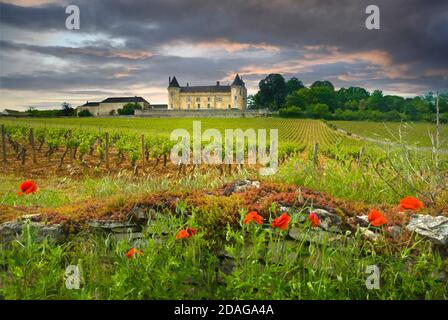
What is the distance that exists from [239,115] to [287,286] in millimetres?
13245

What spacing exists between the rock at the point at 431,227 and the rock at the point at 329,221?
27.1 inches

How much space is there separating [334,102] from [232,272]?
12628 millimetres

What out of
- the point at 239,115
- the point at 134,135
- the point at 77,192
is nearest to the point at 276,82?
the point at 239,115

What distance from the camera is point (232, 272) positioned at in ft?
9.75

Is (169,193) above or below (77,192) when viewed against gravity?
above

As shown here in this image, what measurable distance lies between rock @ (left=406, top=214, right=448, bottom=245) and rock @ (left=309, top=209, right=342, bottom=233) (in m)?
0.69

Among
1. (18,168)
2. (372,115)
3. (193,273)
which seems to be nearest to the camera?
(193,273)

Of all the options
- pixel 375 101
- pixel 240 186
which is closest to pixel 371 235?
pixel 240 186

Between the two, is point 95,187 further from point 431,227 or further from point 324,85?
point 324,85

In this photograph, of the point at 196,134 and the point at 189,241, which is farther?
the point at 196,134

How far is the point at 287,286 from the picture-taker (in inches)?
118

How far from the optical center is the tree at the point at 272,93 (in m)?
17.1
